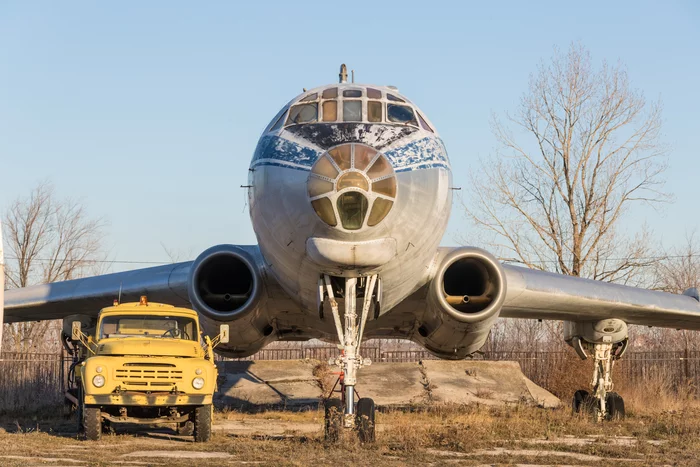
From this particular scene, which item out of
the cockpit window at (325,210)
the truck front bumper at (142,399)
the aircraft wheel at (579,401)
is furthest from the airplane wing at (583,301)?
the cockpit window at (325,210)

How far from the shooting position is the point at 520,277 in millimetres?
13969

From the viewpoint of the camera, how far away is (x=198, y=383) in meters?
11.0

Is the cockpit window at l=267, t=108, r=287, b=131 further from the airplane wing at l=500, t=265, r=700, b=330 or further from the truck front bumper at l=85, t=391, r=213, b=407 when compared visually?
the airplane wing at l=500, t=265, r=700, b=330

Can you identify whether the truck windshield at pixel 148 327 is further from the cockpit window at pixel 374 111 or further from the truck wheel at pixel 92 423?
the cockpit window at pixel 374 111

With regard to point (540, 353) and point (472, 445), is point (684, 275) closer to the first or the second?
point (540, 353)

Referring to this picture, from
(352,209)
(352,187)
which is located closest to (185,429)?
(352,209)

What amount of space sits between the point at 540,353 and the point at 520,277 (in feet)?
45.5

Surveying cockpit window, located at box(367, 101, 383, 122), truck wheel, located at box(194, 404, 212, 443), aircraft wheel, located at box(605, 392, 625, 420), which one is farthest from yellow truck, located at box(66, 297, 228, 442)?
aircraft wheel, located at box(605, 392, 625, 420)

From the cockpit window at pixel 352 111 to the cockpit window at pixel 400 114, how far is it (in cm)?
36

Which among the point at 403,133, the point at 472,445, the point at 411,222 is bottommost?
the point at 472,445

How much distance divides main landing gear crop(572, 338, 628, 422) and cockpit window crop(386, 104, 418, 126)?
749 cm

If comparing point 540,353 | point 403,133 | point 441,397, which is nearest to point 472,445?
point 403,133

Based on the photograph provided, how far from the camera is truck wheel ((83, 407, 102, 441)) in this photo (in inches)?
429

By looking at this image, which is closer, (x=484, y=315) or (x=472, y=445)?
(x=472, y=445)
